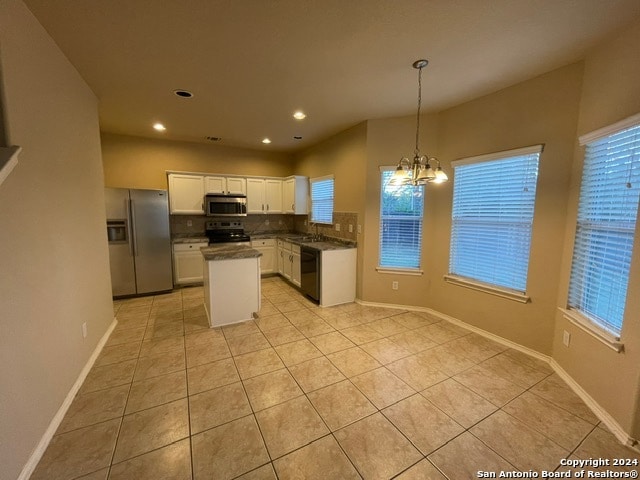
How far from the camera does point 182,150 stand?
16.8ft

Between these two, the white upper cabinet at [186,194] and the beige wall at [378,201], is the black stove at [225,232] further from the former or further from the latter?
the beige wall at [378,201]

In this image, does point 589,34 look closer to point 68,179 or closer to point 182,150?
point 68,179

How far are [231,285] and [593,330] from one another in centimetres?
349

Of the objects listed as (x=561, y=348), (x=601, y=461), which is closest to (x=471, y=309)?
(x=561, y=348)

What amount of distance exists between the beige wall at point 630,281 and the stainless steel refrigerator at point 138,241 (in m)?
5.27

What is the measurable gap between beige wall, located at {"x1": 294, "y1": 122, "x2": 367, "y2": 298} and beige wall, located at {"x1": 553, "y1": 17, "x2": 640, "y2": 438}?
7.29 ft

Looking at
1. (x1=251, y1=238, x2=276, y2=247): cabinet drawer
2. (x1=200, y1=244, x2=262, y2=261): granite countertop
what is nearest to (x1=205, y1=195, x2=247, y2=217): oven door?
(x1=251, y1=238, x2=276, y2=247): cabinet drawer

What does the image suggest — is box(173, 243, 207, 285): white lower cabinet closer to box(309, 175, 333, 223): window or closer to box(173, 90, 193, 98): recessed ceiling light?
box(309, 175, 333, 223): window

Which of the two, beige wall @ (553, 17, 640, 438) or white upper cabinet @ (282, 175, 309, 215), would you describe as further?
white upper cabinet @ (282, 175, 309, 215)

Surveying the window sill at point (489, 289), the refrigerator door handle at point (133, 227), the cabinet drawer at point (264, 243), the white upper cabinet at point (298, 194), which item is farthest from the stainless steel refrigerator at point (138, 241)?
the window sill at point (489, 289)

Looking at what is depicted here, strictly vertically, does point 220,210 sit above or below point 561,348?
above

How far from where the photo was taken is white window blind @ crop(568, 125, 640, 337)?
1.85 meters

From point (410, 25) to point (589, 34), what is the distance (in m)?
1.33

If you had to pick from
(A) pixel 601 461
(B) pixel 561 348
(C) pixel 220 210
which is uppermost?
(C) pixel 220 210
